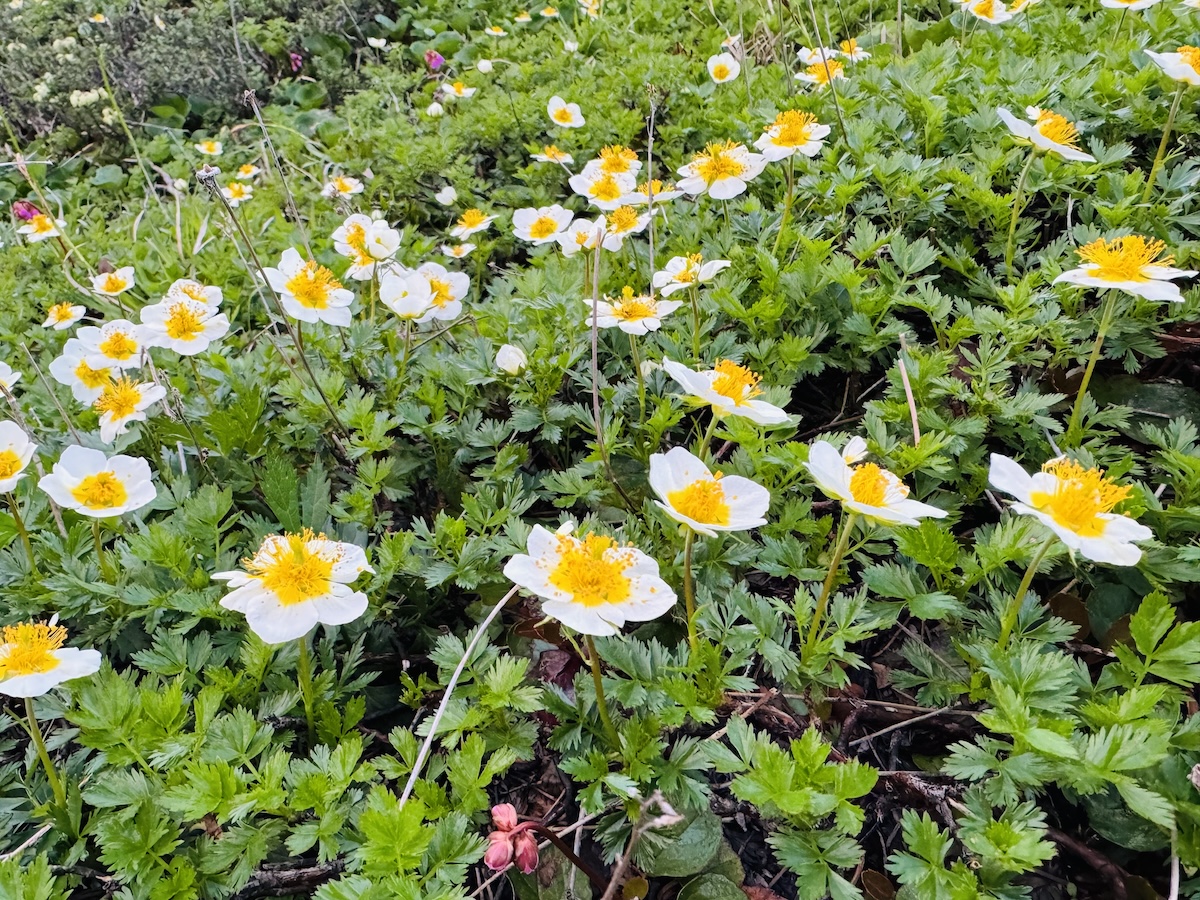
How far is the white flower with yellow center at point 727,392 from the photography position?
1.37 m

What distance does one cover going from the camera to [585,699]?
4.47 ft

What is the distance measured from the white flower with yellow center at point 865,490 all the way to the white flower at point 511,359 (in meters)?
0.92

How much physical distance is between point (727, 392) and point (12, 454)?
4.89 feet

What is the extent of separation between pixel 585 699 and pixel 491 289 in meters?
1.65

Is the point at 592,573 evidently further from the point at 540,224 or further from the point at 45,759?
the point at 540,224

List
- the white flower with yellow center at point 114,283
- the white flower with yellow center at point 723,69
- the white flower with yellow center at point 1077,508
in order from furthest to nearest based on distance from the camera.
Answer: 1. the white flower with yellow center at point 723,69
2. the white flower with yellow center at point 114,283
3. the white flower with yellow center at point 1077,508

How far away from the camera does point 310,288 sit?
6.70ft

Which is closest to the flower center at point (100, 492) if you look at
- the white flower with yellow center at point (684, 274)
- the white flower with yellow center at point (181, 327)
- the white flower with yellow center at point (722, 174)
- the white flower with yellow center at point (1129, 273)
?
the white flower with yellow center at point (181, 327)

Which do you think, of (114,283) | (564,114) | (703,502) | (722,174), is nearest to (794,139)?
(722,174)

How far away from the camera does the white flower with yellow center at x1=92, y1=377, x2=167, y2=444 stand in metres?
1.91

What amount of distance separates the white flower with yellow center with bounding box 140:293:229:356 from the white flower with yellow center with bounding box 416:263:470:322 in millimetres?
545

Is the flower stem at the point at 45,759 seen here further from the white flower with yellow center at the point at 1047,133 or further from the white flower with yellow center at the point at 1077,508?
the white flower with yellow center at the point at 1047,133

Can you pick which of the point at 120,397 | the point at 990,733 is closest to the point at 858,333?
the point at 990,733

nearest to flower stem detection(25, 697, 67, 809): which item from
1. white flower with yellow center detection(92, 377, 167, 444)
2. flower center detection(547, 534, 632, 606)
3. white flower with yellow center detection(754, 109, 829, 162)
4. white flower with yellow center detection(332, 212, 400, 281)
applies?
white flower with yellow center detection(92, 377, 167, 444)
